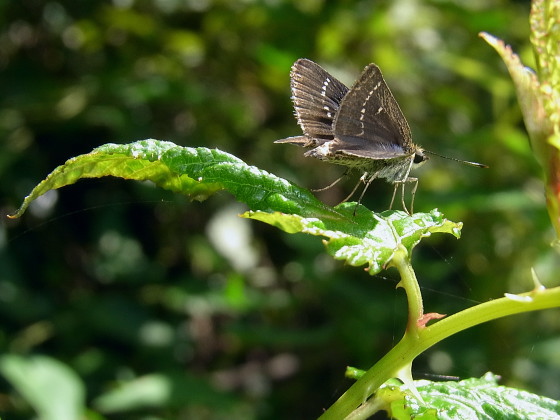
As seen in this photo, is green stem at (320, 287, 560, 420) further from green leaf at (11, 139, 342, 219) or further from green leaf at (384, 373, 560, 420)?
green leaf at (11, 139, 342, 219)

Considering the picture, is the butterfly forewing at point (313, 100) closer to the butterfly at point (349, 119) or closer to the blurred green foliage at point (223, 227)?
the butterfly at point (349, 119)

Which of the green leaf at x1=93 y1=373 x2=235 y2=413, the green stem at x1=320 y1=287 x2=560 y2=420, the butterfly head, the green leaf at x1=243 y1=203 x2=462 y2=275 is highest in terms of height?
the green leaf at x1=243 y1=203 x2=462 y2=275

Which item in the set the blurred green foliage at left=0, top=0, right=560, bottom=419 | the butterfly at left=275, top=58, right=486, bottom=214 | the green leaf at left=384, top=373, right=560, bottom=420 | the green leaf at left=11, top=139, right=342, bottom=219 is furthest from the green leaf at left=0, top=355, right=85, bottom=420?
the green leaf at left=384, top=373, right=560, bottom=420

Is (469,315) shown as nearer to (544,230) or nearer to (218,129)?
(544,230)

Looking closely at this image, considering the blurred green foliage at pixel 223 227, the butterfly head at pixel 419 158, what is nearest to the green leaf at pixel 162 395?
the blurred green foliage at pixel 223 227

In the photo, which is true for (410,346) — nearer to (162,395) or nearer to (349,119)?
(349,119)
